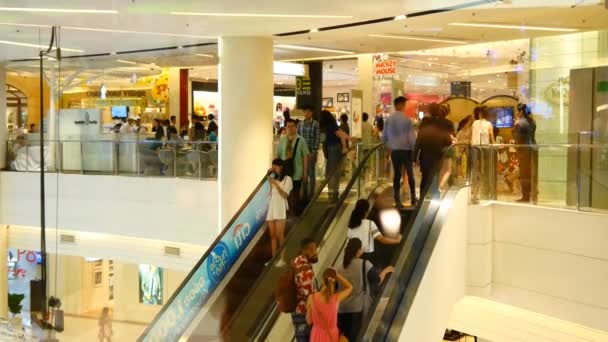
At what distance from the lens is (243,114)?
11523 millimetres

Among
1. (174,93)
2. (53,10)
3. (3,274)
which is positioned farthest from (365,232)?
(174,93)

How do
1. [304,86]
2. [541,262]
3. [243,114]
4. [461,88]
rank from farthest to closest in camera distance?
1. [461,88]
2. [304,86]
3. [243,114]
4. [541,262]

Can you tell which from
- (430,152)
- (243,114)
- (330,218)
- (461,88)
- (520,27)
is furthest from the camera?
(461,88)

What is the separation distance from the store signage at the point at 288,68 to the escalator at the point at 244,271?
22.3ft

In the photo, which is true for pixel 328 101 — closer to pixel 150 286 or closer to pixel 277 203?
pixel 150 286

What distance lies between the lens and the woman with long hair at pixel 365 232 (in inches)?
296

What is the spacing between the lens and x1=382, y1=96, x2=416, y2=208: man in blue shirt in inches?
360

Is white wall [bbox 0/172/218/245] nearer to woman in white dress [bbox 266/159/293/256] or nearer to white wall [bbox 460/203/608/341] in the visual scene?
woman in white dress [bbox 266/159/293/256]

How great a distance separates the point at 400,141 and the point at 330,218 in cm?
139

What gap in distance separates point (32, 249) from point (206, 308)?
6667 mm

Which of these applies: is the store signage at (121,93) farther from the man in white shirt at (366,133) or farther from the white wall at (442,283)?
the white wall at (442,283)

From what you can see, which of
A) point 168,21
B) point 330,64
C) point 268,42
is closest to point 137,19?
point 168,21

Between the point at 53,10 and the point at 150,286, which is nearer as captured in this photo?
the point at 53,10

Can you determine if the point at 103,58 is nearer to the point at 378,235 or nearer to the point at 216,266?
the point at 216,266
